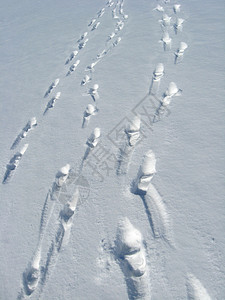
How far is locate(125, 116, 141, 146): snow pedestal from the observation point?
3.09m

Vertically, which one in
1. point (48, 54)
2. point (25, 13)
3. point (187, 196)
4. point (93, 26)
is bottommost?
point (187, 196)

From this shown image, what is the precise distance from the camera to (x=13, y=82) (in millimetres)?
5434

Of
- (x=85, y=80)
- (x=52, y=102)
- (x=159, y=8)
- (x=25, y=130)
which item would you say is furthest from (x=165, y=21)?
(x=25, y=130)

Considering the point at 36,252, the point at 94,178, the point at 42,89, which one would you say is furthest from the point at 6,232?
the point at 42,89

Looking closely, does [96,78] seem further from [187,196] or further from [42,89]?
[187,196]

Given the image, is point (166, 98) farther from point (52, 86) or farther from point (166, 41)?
point (52, 86)

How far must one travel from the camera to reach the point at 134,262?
6.58ft

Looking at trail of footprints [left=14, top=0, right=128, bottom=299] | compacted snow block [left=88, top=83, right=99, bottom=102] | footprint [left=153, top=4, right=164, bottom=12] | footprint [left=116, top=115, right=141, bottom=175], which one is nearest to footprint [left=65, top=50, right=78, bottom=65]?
trail of footprints [left=14, top=0, right=128, bottom=299]

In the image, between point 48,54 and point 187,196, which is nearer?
point 187,196

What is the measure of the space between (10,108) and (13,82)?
113cm

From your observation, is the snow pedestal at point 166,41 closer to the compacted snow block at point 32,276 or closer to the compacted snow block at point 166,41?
the compacted snow block at point 166,41

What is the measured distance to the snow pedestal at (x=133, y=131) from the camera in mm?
3088

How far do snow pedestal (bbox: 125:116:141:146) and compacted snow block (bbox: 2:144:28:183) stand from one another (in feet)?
5.68

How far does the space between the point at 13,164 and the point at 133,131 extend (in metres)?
1.92
